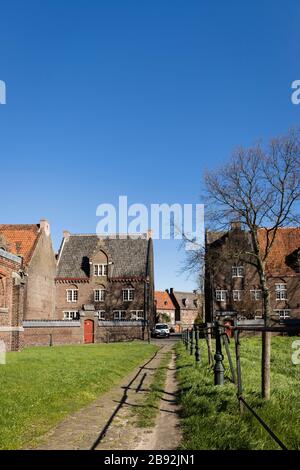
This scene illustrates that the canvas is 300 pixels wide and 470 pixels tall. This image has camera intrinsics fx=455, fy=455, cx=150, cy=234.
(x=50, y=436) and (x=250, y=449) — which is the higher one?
(x=250, y=449)

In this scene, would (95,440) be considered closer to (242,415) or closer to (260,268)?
(242,415)

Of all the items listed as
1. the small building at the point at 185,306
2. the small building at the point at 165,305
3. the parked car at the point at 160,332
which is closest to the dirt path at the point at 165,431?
the parked car at the point at 160,332

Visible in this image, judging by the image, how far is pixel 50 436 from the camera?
686cm

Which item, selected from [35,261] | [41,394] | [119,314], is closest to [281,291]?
[119,314]

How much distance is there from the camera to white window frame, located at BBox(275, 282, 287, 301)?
53.9m

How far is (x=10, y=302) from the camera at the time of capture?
28.1m

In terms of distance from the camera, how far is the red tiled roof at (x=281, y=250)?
2124 inches

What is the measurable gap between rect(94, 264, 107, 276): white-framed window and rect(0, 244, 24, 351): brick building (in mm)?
28307

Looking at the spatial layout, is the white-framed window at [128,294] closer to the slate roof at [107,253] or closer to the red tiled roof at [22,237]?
the slate roof at [107,253]

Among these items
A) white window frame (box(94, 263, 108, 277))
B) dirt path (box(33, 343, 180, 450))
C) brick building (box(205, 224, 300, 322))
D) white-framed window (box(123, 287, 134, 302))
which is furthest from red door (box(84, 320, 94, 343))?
dirt path (box(33, 343, 180, 450))

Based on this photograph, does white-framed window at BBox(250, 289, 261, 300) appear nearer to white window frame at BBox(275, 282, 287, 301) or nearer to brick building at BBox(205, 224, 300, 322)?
brick building at BBox(205, 224, 300, 322)

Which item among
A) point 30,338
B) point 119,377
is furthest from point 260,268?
point 119,377

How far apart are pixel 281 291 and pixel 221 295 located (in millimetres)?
7068

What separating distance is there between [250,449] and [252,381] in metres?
4.76
